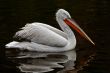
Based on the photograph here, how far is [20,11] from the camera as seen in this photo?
633 inches

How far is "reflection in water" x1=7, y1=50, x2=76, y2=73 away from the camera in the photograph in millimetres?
9581

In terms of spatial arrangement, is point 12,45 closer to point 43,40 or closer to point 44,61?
point 43,40

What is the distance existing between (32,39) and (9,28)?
6.72 ft

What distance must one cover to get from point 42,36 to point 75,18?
3.84 meters

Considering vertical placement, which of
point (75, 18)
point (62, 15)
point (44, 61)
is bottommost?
point (44, 61)

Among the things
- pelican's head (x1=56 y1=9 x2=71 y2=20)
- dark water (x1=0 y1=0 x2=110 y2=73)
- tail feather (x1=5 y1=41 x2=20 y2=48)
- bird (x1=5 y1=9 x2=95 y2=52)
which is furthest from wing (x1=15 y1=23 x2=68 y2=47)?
Answer: pelican's head (x1=56 y1=9 x2=71 y2=20)

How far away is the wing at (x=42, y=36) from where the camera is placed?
1091 centimetres

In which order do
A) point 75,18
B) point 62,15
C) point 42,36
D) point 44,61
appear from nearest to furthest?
point 44,61 < point 42,36 < point 62,15 < point 75,18

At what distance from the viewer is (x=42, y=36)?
11.0 m

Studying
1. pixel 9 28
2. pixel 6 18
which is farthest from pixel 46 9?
pixel 9 28

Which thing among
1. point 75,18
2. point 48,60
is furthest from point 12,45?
point 75,18

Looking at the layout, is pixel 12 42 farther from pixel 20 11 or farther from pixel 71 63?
pixel 20 11

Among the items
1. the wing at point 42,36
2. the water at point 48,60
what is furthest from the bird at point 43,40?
the water at point 48,60

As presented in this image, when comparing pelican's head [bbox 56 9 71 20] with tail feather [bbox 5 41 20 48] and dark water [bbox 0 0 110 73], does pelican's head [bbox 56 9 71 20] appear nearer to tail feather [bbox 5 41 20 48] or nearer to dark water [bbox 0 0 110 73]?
dark water [bbox 0 0 110 73]
